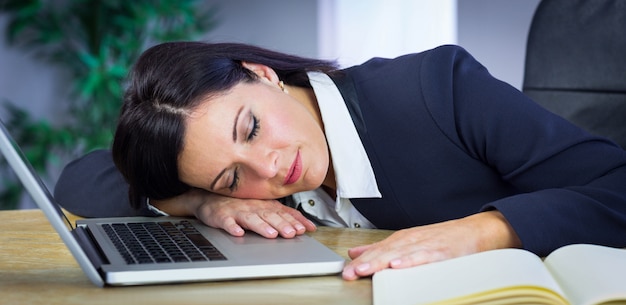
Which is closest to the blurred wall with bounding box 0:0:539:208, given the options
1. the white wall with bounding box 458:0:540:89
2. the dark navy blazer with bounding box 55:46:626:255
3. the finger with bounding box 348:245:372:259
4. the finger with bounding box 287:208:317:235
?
the white wall with bounding box 458:0:540:89

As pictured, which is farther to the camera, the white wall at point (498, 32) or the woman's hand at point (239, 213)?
the white wall at point (498, 32)

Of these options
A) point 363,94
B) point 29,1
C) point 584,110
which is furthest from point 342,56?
point 363,94

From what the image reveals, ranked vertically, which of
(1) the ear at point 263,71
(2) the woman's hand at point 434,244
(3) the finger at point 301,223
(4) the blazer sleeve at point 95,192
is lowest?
(4) the blazer sleeve at point 95,192

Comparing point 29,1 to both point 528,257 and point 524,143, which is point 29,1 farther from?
point 528,257

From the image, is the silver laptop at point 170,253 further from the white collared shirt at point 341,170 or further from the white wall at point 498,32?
the white wall at point 498,32

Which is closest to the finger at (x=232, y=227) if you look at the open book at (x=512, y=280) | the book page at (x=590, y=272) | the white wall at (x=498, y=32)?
the open book at (x=512, y=280)

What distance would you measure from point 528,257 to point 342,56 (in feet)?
8.83

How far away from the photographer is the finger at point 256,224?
3.72ft

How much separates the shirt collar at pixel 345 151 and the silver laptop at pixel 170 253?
0.20m

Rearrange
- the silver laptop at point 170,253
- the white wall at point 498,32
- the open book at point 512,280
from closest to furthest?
the open book at point 512,280
the silver laptop at point 170,253
the white wall at point 498,32

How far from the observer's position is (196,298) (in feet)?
2.63

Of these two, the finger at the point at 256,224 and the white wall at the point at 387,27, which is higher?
the finger at the point at 256,224

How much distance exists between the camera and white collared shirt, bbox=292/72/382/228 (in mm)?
1291

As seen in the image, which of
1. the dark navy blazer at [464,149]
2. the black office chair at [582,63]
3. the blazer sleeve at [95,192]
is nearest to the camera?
the dark navy blazer at [464,149]
